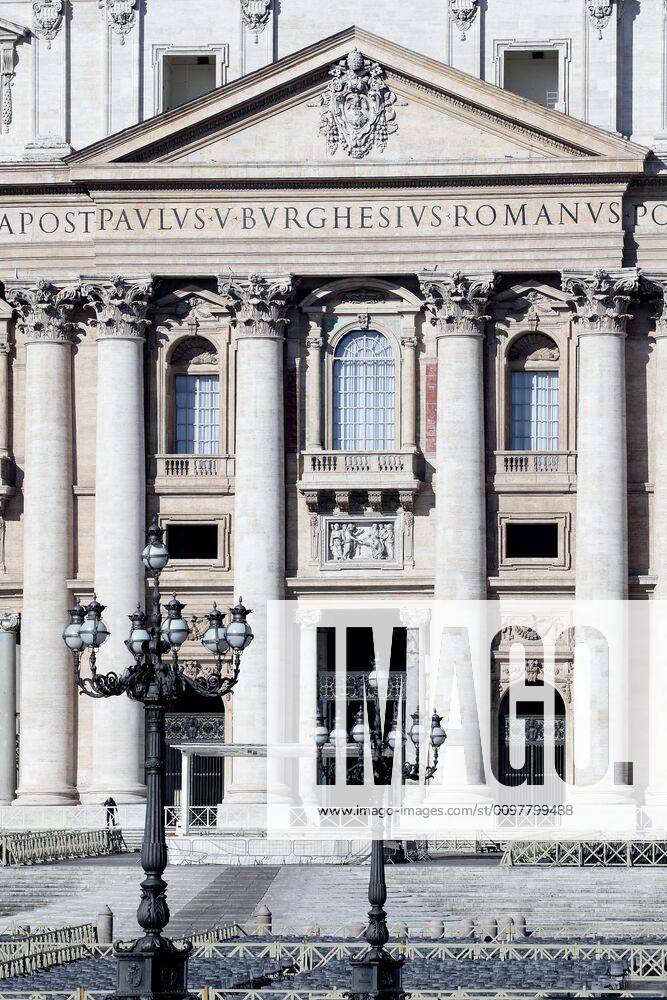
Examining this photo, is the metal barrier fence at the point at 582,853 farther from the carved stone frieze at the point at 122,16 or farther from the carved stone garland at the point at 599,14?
the carved stone frieze at the point at 122,16

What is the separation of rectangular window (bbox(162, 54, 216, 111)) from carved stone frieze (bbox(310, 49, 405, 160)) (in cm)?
462

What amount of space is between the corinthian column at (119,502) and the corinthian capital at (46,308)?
31.1 inches

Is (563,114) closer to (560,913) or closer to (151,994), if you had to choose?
(560,913)

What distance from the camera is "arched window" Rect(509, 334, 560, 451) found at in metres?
76.2

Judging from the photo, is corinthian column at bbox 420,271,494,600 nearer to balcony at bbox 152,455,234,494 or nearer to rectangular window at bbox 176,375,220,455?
balcony at bbox 152,455,234,494

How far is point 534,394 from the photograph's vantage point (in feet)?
250

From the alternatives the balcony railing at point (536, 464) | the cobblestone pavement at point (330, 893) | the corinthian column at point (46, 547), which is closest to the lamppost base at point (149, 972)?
the cobblestone pavement at point (330, 893)

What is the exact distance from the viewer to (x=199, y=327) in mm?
76750

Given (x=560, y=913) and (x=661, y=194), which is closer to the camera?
(x=560, y=913)

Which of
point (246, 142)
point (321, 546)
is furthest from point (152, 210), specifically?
point (321, 546)

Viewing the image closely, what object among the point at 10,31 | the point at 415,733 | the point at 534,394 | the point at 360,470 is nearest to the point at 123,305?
the point at 360,470

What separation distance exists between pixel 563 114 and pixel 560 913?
2507cm

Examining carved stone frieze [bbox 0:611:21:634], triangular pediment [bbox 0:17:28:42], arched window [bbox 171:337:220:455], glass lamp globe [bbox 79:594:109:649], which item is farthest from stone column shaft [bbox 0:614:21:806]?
glass lamp globe [bbox 79:594:109:649]

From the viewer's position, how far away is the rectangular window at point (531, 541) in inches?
2995
